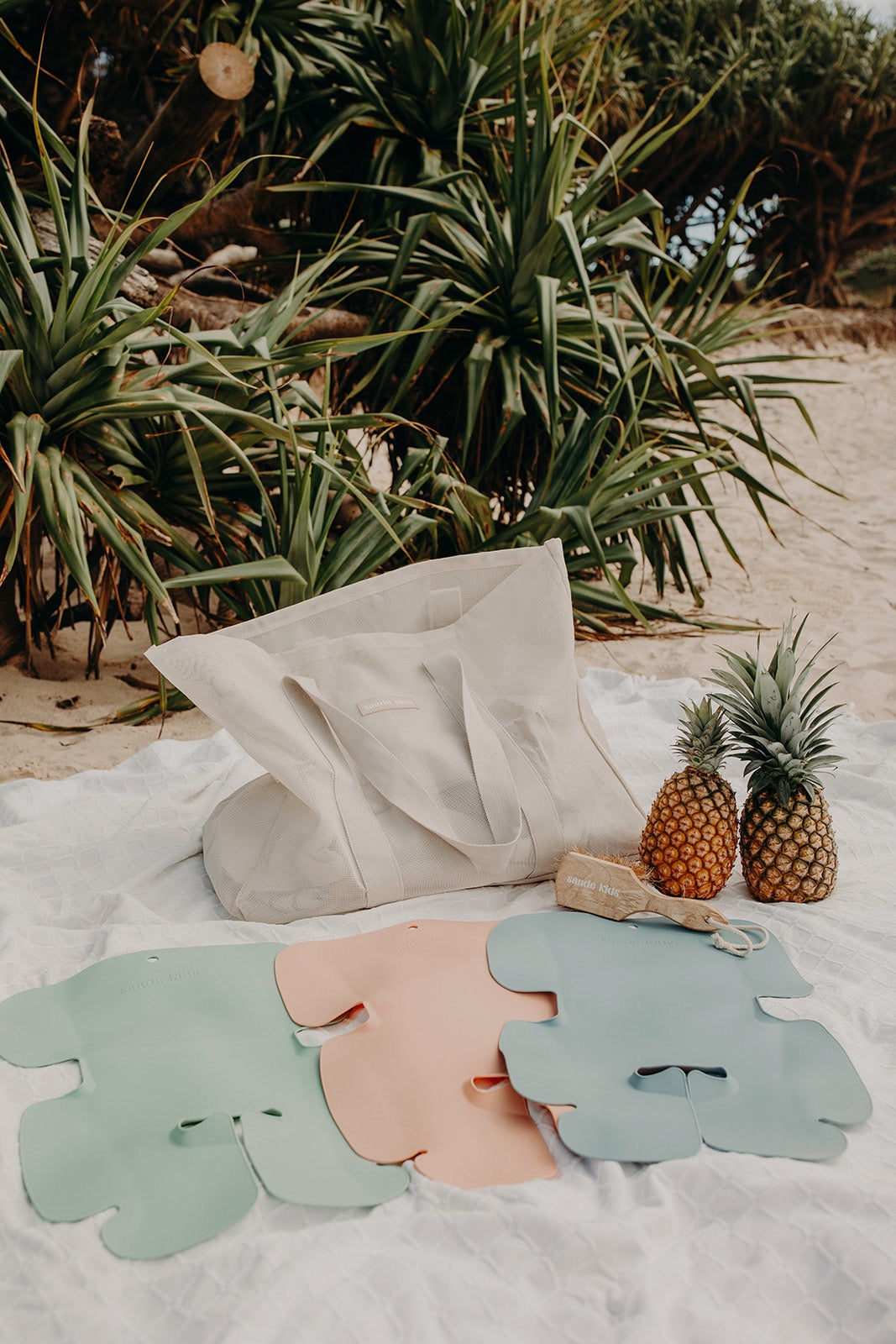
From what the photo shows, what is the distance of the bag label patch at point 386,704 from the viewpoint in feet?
6.15

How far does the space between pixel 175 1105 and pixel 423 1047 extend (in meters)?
0.32

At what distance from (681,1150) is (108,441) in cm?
205

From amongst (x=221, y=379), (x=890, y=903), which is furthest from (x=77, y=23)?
(x=890, y=903)

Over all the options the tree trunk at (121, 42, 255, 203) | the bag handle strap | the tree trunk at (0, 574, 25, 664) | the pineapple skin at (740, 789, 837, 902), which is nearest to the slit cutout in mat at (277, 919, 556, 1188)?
the bag handle strap

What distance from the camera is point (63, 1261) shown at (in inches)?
42.3

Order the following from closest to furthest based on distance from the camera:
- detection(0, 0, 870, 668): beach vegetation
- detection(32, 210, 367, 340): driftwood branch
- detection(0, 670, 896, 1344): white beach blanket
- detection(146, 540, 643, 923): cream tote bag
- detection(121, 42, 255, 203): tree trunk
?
detection(0, 670, 896, 1344): white beach blanket, detection(146, 540, 643, 923): cream tote bag, detection(0, 0, 870, 668): beach vegetation, detection(32, 210, 367, 340): driftwood branch, detection(121, 42, 255, 203): tree trunk

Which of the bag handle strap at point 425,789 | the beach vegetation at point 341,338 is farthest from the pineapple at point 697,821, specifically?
the beach vegetation at point 341,338

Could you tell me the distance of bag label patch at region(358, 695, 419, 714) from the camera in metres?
1.87

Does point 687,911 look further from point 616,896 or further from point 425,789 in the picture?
point 425,789

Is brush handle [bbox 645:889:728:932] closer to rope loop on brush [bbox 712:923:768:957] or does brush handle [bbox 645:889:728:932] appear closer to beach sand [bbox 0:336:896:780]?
rope loop on brush [bbox 712:923:768:957]

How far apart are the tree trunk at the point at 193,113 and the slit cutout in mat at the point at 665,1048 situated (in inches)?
114

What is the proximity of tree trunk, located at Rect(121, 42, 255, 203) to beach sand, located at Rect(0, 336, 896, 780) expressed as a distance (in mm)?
1706

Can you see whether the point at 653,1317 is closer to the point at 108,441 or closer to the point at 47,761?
the point at 47,761

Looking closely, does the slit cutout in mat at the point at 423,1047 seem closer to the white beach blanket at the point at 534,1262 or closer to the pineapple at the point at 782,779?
the white beach blanket at the point at 534,1262
